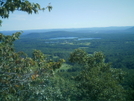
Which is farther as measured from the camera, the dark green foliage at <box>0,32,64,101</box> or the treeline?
the treeline

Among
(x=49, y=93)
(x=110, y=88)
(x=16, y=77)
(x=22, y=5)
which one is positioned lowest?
(x=110, y=88)

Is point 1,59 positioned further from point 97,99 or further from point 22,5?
point 97,99

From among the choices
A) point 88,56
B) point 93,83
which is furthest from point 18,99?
point 88,56

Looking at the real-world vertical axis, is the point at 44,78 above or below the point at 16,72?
below

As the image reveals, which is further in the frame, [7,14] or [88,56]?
[88,56]

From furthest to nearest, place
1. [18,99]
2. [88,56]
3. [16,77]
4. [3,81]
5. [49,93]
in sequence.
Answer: [88,56] → [49,93] → [18,99] → [16,77] → [3,81]

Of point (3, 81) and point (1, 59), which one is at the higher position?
point (1, 59)

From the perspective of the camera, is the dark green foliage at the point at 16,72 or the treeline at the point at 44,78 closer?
the dark green foliage at the point at 16,72

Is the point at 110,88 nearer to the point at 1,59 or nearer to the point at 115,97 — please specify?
the point at 115,97

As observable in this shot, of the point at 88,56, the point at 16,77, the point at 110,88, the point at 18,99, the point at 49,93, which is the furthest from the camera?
the point at 88,56

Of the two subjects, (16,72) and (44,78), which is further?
(44,78)
